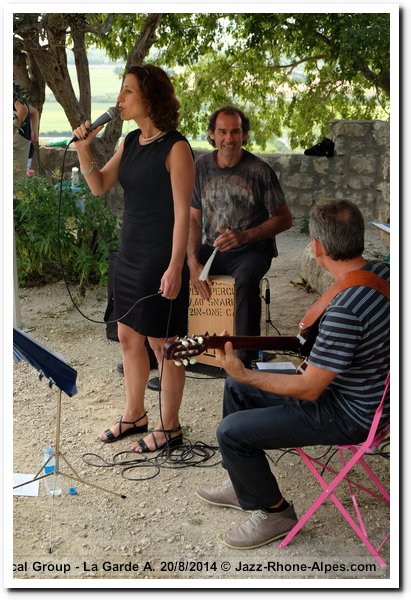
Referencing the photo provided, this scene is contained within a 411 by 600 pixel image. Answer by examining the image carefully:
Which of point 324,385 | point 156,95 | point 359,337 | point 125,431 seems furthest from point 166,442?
point 156,95

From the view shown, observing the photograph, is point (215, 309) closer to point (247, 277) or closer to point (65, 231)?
point (247, 277)

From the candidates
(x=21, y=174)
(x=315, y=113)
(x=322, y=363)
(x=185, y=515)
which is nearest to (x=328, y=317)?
(x=322, y=363)

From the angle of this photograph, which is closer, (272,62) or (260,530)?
(260,530)

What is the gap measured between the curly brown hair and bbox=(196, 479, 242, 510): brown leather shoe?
157 cm

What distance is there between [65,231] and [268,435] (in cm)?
404

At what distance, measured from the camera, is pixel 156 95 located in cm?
365

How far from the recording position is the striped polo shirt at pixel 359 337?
112 inches

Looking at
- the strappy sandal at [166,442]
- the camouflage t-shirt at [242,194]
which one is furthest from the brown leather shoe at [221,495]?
the camouflage t-shirt at [242,194]

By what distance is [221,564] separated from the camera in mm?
3123

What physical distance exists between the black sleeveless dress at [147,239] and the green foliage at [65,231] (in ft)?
8.85

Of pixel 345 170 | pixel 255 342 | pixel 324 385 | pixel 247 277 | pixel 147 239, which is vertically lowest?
pixel 324 385

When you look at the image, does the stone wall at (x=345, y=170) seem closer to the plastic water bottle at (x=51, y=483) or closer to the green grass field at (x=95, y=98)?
the green grass field at (x=95, y=98)

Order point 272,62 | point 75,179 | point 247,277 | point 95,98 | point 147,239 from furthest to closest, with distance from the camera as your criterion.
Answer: point 272,62, point 95,98, point 75,179, point 247,277, point 147,239
